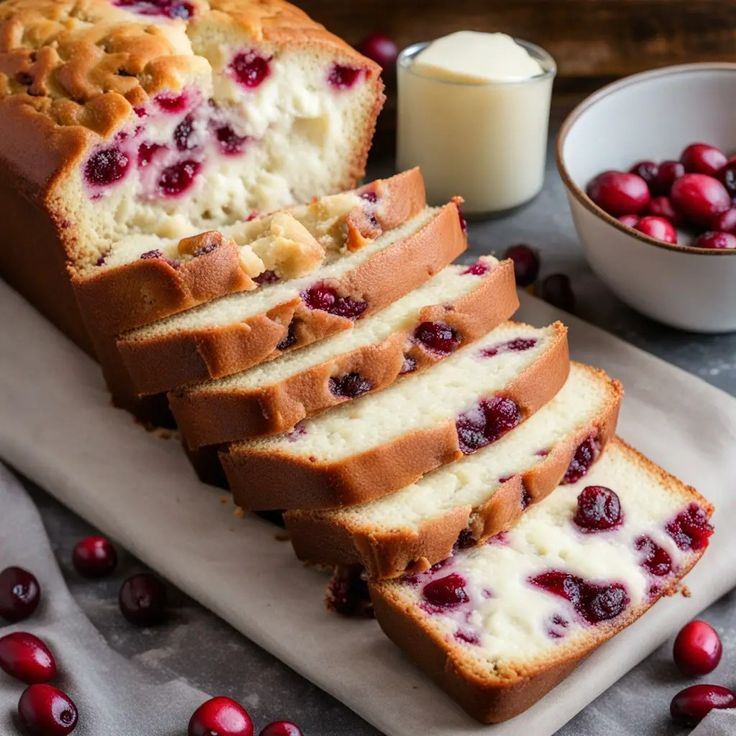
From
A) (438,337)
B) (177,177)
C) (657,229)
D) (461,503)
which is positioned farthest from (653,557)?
(177,177)

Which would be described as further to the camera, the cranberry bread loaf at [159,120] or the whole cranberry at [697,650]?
the cranberry bread loaf at [159,120]

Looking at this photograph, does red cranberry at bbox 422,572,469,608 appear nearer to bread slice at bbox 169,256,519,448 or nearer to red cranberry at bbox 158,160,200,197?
bread slice at bbox 169,256,519,448

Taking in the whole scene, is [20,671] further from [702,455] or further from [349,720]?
[702,455]

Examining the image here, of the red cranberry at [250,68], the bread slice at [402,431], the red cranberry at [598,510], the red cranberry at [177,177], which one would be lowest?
the red cranberry at [598,510]

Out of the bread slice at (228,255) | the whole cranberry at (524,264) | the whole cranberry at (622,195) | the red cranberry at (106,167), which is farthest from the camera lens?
the whole cranberry at (524,264)

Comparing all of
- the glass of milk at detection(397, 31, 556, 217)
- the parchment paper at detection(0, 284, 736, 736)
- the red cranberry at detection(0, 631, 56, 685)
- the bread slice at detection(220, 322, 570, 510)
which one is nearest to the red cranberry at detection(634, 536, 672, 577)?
the parchment paper at detection(0, 284, 736, 736)

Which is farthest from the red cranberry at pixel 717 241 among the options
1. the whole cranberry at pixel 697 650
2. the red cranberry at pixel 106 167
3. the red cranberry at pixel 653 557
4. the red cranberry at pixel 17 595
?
the red cranberry at pixel 17 595

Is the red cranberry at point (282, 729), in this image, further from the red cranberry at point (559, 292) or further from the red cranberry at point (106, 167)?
the red cranberry at point (559, 292)
